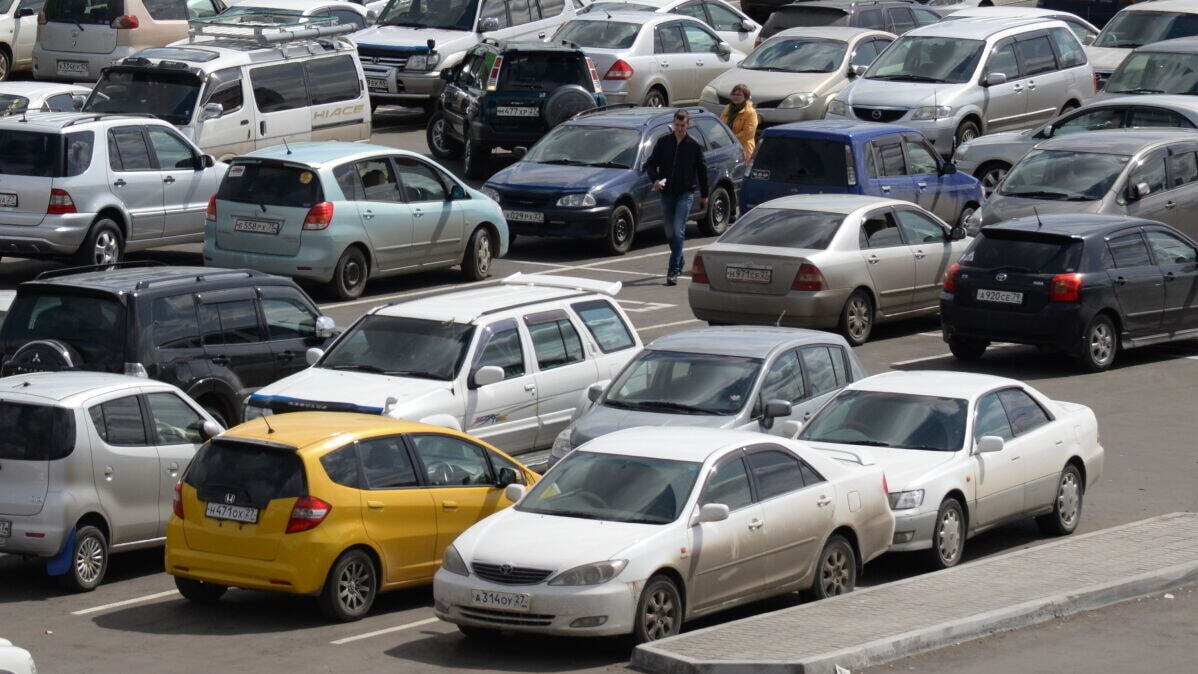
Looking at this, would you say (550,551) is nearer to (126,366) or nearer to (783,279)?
(126,366)

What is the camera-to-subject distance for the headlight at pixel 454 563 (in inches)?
465

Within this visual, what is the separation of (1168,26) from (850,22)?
5297 mm

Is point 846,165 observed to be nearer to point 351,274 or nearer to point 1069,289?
point 1069,289

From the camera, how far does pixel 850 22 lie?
34688mm

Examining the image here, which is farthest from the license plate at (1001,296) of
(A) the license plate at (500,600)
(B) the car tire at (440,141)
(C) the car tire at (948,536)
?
(B) the car tire at (440,141)

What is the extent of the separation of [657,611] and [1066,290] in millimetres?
9363

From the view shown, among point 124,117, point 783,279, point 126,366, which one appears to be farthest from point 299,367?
point 124,117

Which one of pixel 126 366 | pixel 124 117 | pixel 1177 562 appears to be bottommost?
pixel 1177 562

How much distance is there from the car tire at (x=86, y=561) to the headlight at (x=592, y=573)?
387 cm

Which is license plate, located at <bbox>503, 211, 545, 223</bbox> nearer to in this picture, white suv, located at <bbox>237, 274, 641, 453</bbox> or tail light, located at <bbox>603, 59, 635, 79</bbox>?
tail light, located at <bbox>603, 59, 635, 79</bbox>

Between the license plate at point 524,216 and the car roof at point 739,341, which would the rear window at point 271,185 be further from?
the car roof at point 739,341

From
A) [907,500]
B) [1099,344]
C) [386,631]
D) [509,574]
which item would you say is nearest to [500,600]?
[509,574]

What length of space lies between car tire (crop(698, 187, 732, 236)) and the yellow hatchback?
1380 centimetres

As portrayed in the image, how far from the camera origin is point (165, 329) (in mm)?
16109
